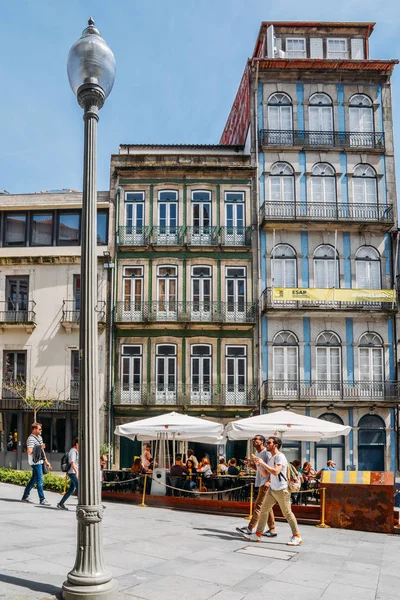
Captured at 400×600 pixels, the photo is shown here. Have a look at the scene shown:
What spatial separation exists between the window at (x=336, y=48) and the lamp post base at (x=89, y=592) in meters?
31.0

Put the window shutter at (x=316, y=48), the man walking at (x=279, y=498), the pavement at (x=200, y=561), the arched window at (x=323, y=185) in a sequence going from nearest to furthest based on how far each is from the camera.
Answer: the pavement at (x=200, y=561) < the man walking at (x=279, y=498) < the arched window at (x=323, y=185) < the window shutter at (x=316, y=48)

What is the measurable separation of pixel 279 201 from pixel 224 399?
909cm

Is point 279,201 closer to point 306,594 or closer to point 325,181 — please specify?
point 325,181

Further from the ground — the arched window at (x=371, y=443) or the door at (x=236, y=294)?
the door at (x=236, y=294)

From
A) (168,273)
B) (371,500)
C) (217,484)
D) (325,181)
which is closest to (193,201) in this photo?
(168,273)

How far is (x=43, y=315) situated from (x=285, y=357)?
35.3ft

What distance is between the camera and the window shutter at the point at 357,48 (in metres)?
33.2

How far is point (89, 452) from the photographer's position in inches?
266

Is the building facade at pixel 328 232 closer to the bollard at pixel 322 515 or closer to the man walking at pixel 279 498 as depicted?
the bollard at pixel 322 515

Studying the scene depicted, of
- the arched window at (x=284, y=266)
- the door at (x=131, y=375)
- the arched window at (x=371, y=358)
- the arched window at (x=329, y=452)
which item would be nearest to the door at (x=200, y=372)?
the door at (x=131, y=375)

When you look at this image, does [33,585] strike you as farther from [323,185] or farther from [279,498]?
[323,185]

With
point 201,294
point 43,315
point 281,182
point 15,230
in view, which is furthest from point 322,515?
point 15,230

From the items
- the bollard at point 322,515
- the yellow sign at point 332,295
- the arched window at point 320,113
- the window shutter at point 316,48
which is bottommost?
the bollard at point 322,515

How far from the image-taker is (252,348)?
30.0 m
